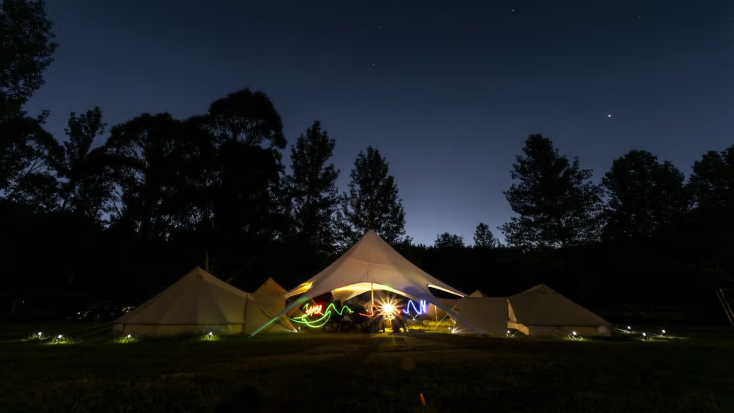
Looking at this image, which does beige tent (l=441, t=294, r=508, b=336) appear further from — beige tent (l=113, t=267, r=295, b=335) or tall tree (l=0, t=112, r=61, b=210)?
tall tree (l=0, t=112, r=61, b=210)

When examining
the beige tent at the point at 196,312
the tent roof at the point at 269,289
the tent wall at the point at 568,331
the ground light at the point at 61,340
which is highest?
the tent roof at the point at 269,289

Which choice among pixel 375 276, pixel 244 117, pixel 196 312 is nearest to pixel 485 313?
pixel 375 276

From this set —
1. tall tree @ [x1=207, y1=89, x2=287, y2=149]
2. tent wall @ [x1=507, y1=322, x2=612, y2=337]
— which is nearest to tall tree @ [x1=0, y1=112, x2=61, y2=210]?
tall tree @ [x1=207, y1=89, x2=287, y2=149]

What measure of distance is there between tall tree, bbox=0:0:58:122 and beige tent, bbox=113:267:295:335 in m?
10.7

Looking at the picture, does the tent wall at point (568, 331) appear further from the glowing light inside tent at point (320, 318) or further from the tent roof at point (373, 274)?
the glowing light inside tent at point (320, 318)

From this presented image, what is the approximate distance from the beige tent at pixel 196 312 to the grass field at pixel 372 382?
4399 millimetres

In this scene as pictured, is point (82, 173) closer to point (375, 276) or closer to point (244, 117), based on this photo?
point (244, 117)

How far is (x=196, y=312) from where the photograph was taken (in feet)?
37.8

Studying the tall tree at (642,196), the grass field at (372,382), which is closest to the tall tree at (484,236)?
the tall tree at (642,196)

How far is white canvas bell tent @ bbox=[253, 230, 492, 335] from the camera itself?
11536 millimetres

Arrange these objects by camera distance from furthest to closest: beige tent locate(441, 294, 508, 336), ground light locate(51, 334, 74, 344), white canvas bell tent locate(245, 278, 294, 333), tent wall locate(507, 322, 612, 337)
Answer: white canvas bell tent locate(245, 278, 294, 333) → tent wall locate(507, 322, 612, 337) → beige tent locate(441, 294, 508, 336) → ground light locate(51, 334, 74, 344)

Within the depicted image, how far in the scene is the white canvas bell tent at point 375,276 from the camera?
11.5 m

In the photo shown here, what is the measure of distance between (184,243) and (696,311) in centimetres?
2879

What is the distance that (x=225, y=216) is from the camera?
2291cm
